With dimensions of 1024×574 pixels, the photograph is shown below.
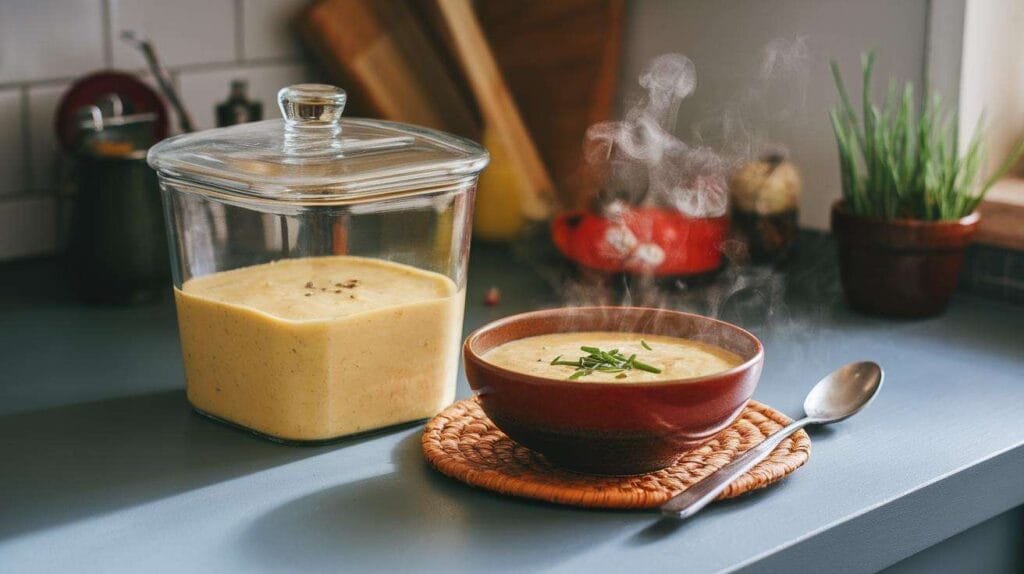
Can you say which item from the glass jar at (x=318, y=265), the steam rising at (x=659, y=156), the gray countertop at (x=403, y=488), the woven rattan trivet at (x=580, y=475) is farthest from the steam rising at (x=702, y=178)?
the glass jar at (x=318, y=265)

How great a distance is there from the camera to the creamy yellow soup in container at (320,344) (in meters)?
0.92

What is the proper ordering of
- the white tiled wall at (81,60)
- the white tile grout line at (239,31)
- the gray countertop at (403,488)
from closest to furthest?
the gray countertop at (403,488) < the white tiled wall at (81,60) < the white tile grout line at (239,31)

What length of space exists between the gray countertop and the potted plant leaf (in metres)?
0.07

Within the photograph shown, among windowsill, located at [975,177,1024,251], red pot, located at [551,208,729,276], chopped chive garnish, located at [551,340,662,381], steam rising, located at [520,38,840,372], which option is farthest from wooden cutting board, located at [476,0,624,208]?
chopped chive garnish, located at [551,340,662,381]

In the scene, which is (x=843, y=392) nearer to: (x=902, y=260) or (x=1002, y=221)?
(x=902, y=260)

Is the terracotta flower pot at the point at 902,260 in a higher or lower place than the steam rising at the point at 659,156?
lower

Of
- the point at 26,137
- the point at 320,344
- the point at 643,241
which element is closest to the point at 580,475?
the point at 320,344

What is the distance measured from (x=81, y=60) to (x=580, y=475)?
0.89 m

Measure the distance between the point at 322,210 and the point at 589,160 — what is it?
78cm

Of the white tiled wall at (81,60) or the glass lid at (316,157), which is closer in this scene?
the glass lid at (316,157)

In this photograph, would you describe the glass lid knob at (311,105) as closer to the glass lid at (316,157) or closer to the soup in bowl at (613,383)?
the glass lid at (316,157)

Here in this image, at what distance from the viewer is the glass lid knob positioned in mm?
968

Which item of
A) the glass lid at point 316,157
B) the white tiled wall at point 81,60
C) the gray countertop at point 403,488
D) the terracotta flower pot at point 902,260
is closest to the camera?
the gray countertop at point 403,488

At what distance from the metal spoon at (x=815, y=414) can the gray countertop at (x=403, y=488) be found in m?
0.01
